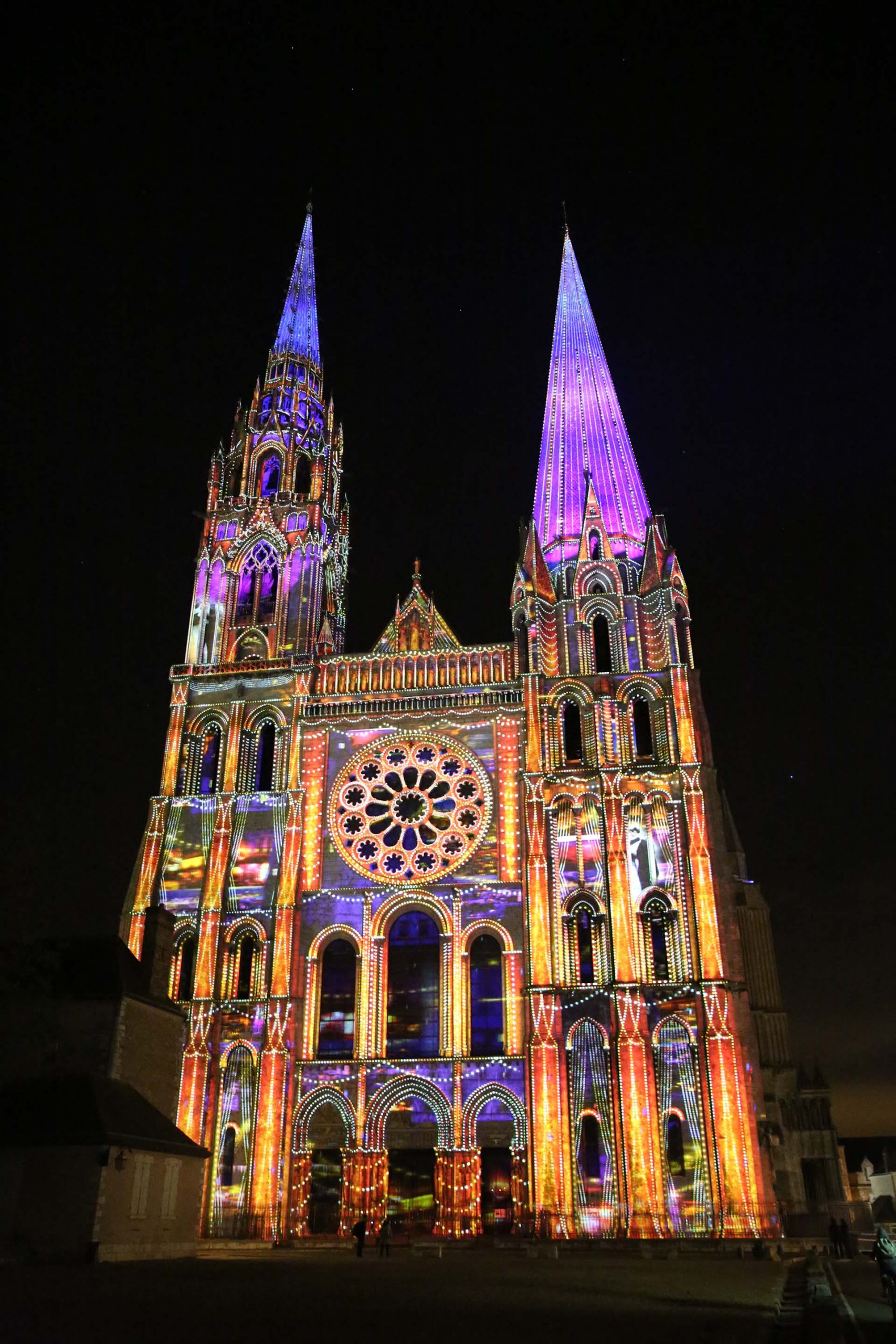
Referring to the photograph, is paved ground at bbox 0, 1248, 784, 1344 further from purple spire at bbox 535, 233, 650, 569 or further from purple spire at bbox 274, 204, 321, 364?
purple spire at bbox 274, 204, 321, 364

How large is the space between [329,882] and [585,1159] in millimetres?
12861

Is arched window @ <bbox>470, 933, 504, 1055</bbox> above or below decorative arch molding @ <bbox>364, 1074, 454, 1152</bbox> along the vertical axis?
above

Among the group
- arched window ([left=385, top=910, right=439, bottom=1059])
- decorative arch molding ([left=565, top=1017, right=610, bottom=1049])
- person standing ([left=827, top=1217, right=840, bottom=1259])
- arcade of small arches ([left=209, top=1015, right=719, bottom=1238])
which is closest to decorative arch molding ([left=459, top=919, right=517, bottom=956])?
arched window ([left=385, top=910, right=439, bottom=1059])

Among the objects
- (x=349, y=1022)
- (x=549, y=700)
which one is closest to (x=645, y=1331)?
(x=349, y=1022)

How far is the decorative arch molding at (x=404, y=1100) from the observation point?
36.0 m

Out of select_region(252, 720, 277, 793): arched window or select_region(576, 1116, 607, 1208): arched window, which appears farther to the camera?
select_region(252, 720, 277, 793): arched window

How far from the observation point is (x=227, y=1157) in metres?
36.2

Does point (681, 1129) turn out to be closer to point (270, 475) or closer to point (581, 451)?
point (581, 451)

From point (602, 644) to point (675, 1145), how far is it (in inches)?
724

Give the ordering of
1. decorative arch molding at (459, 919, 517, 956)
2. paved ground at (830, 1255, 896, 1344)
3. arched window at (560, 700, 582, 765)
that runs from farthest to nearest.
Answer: arched window at (560, 700, 582, 765)
decorative arch molding at (459, 919, 517, 956)
paved ground at (830, 1255, 896, 1344)

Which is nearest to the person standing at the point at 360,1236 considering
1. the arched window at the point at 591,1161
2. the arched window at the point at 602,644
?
the arched window at the point at 591,1161

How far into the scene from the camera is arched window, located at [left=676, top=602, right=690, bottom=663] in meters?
42.7

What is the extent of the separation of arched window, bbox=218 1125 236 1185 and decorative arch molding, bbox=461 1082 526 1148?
758cm

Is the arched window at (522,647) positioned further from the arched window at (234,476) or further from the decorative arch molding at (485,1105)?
the arched window at (234,476)
